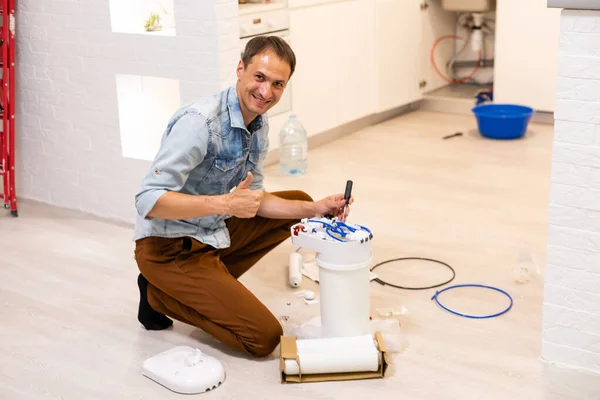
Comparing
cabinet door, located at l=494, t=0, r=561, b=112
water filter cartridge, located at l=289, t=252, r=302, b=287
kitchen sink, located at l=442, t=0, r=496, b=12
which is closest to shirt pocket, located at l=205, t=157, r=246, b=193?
water filter cartridge, located at l=289, t=252, r=302, b=287

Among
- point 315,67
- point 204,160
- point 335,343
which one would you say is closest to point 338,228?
point 335,343

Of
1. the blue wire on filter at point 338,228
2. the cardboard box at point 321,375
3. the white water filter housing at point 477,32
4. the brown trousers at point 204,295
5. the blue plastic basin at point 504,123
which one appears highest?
the white water filter housing at point 477,32

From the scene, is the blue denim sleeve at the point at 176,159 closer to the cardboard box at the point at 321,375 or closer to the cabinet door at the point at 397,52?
the cardboard box at the point at 321,375

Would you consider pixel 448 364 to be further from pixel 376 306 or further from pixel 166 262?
pixel 166 262

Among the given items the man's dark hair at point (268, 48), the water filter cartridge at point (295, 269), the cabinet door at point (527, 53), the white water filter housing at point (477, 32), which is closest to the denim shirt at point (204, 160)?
the man's dark hair at point (268, 48)

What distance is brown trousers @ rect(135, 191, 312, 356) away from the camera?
2629mm

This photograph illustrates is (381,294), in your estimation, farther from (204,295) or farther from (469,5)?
(469,5)

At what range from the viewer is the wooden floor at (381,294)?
2498mm

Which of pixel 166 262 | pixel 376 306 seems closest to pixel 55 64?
pixel 166 262

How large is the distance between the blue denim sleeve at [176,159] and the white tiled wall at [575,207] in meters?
1.01

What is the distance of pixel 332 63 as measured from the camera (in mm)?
4996

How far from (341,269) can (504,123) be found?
111 inches

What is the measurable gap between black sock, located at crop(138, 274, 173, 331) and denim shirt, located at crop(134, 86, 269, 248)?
0.67ft

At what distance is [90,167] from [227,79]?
951 millimetres
